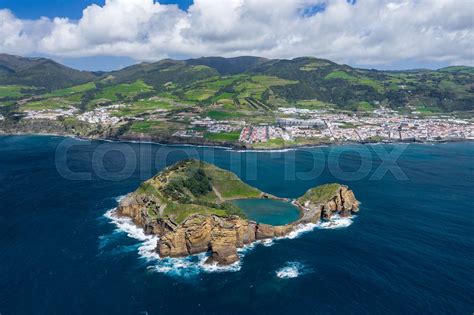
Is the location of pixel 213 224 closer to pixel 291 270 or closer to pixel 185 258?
pixel 185 258

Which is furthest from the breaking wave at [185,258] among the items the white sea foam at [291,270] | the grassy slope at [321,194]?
the grassy slope at [321,194]

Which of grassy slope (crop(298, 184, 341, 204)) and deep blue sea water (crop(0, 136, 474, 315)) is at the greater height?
grassy slope (crop(298, 184, 341, 204))

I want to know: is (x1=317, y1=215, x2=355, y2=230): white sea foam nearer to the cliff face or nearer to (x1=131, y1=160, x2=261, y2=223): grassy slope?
the cliff face

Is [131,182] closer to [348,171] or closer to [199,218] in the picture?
[199,218]

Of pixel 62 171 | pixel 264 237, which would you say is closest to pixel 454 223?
pixel 264 237

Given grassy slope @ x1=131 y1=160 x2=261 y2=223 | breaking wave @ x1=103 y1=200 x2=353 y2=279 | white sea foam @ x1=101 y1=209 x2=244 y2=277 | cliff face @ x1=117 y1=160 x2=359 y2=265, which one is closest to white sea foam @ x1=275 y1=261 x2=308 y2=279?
breaking wave @ x1=103 y1=200 x2=353 y2=279

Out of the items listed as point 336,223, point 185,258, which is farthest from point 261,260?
point 336,223

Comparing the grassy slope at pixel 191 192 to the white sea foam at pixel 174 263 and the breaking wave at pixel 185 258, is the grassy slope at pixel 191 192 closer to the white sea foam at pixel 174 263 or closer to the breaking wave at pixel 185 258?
the white sea foam at pixel 174 263
